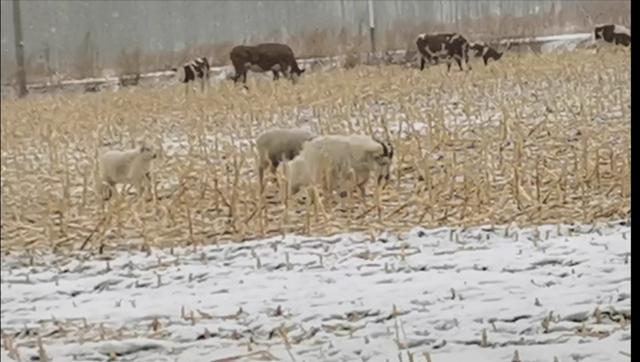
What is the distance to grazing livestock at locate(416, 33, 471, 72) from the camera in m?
1.28

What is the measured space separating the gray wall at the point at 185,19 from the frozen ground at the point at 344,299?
10.7 inches

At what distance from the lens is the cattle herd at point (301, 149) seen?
1.30 meters

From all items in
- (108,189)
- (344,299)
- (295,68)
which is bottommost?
(344,299)

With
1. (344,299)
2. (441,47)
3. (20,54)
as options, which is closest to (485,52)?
(441,47)

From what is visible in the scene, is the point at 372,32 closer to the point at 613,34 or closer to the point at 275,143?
the point at 275,143

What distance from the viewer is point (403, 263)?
1281 millimetres

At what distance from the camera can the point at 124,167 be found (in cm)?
133

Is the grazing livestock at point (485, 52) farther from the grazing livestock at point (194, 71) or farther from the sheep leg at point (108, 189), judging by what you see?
the sheep leg at point (108, 189)

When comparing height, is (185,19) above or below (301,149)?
above

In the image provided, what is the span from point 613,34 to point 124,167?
0.63 meters

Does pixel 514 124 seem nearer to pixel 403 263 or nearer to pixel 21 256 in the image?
pixel 403 263

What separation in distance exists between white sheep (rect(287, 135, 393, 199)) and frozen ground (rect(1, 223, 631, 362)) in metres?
0.08

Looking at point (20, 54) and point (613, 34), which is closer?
point (613, 34)

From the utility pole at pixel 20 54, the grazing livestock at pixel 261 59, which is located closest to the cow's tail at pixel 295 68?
the grazing livestock at pixel 261 59
